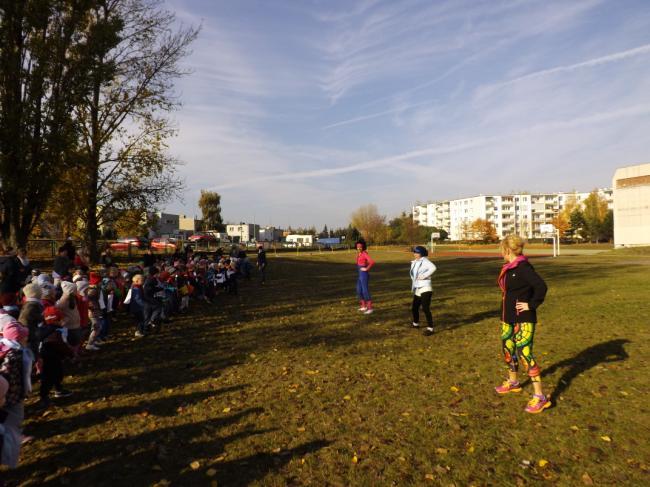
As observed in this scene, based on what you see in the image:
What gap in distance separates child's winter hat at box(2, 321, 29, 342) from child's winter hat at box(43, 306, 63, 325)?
1.80 meters

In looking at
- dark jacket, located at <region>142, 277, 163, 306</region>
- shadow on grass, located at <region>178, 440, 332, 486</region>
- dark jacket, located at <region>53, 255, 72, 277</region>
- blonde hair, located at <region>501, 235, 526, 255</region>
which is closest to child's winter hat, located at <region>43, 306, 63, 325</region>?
shadow on grass, located at <region>178, 440, 332, 486</region>

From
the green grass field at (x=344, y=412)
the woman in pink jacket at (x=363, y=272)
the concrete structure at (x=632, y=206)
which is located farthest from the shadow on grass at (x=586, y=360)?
the concrete structure at (x=632, y=206)

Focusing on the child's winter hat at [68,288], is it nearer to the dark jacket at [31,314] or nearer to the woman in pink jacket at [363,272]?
the dark jacket at [31,314]

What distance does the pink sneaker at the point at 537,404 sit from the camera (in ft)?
16.8

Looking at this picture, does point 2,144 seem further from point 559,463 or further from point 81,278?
point 559,463

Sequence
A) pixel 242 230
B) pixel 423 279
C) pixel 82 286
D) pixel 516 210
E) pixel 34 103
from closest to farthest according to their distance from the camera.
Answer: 1. pixel 82 286
2. pixel 423 279
3. pixel 34 103
4. pixel 242 230
5. pixel 516 210

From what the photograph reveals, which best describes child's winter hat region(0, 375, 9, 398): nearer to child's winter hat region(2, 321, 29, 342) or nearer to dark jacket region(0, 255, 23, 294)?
child's winter hat region(2, 321, 29, 342)

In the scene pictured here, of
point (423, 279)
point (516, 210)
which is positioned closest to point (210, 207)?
point (423, 279)

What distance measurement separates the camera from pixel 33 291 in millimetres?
5195

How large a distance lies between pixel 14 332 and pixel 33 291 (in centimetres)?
163

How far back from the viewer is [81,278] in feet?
26.2

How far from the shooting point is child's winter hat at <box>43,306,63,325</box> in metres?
5.53

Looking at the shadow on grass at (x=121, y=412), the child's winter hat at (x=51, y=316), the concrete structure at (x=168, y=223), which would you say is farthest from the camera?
the concrete structure at (x=168, y=223)

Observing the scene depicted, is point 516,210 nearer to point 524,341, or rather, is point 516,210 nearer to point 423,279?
point 423,279
